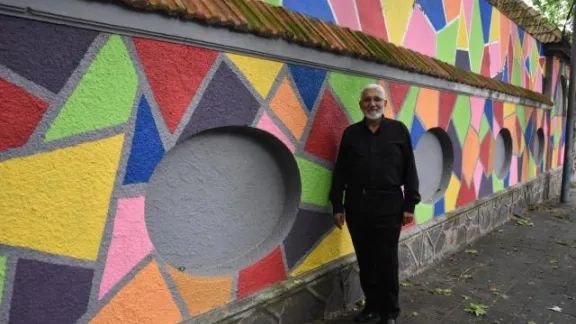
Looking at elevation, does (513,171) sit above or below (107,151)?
below

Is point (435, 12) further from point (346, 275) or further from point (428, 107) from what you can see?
point (346, 275)

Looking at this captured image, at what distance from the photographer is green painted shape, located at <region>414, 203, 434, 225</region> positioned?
4987 millimetres

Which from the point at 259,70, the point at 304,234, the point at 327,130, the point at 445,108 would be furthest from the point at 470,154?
the point at 259,70

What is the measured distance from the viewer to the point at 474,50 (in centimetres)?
650

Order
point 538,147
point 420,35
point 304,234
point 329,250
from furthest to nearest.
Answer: point 538,147 → point 420,35 → point 329,250 → point 304,234

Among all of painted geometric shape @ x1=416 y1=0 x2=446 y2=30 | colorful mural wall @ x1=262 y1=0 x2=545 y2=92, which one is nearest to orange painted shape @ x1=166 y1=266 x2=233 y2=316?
colorful mural wall @ x1=262 y1=0 x2=545 y2=92

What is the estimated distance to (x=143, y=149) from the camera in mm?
2357

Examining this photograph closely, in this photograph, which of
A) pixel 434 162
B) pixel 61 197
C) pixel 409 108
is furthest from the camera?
pixel 434 162

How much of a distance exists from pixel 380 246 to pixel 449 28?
11.3ft

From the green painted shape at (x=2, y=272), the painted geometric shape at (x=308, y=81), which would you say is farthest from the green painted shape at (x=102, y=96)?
the painted geometric shape at (x=308, y=81)

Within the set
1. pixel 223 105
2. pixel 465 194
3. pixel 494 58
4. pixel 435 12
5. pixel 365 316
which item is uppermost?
pixel 435 12

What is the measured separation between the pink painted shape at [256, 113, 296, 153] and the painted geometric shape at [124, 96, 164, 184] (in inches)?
30.1

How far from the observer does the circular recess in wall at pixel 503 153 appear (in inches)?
313

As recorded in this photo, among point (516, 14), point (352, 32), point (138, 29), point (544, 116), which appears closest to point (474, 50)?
point (516, 14)
